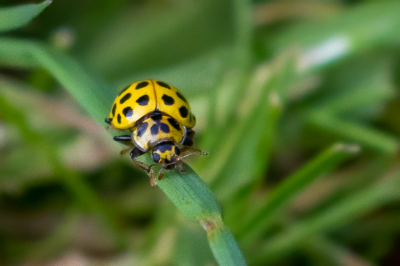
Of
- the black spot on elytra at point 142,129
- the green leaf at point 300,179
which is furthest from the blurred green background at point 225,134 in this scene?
the black spot on elytra at point 142,129

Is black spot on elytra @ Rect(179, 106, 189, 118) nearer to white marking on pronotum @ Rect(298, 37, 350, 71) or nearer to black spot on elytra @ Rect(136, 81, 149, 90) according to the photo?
black spot on elytra @ Rect(136, 81, 149, 90)

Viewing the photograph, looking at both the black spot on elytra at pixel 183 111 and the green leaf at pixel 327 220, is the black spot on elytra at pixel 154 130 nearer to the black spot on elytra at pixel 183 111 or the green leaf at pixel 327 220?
the black spot on elytra at pixel 183 111

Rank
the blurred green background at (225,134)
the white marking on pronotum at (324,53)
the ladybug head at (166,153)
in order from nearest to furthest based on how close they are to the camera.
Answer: the ladybug head at (166,153) < the blurred green background at (225,134) < the white marking on pronotum at (324,53)

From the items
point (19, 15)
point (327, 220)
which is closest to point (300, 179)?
point (327, 220)

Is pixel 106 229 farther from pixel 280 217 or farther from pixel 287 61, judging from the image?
pixel 287 61

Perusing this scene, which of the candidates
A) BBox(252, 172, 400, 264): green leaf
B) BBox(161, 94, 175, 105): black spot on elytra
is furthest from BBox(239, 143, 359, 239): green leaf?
BBox(161, 94, 175, 105): black spot on elytra

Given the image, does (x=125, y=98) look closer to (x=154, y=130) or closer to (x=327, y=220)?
(x=154, y=130)

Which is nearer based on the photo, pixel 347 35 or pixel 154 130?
pixel 154 130
